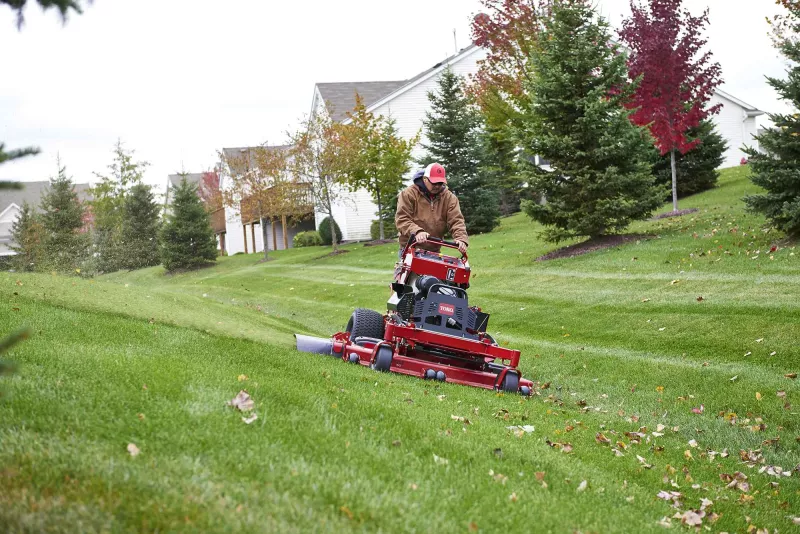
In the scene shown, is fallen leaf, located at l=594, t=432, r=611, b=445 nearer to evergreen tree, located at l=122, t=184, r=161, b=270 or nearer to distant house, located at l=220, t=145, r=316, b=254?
distant house, located at l=220, t=145, r=316, b=254

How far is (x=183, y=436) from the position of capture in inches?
194

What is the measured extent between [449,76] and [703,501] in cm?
3173

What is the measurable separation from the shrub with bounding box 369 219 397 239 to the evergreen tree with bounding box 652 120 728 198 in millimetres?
13788

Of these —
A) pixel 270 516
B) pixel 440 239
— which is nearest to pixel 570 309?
pixel 440 239

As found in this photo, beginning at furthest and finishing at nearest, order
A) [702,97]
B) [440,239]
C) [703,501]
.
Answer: [702,97] → [440,239] → [703,501]

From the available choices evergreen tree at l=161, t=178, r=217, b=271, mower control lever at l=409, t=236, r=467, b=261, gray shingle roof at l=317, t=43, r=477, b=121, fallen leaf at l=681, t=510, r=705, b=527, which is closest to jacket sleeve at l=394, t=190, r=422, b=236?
mower control lever at l=409, t=236, r=467, b=261

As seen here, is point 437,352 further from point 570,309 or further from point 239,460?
point 570,309

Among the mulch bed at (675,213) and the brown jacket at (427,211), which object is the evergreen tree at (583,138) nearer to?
the mulch bed at (675,213)

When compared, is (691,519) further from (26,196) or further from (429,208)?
(26,196)

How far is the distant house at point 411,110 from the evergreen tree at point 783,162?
2759cm

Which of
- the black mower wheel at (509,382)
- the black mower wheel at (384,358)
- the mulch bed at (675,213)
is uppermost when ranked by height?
the mulch bed at (675,213)

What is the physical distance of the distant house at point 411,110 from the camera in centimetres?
4475

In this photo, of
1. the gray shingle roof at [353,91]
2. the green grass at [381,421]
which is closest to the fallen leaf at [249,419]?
the green grass at [381,421]

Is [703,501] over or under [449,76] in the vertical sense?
under
